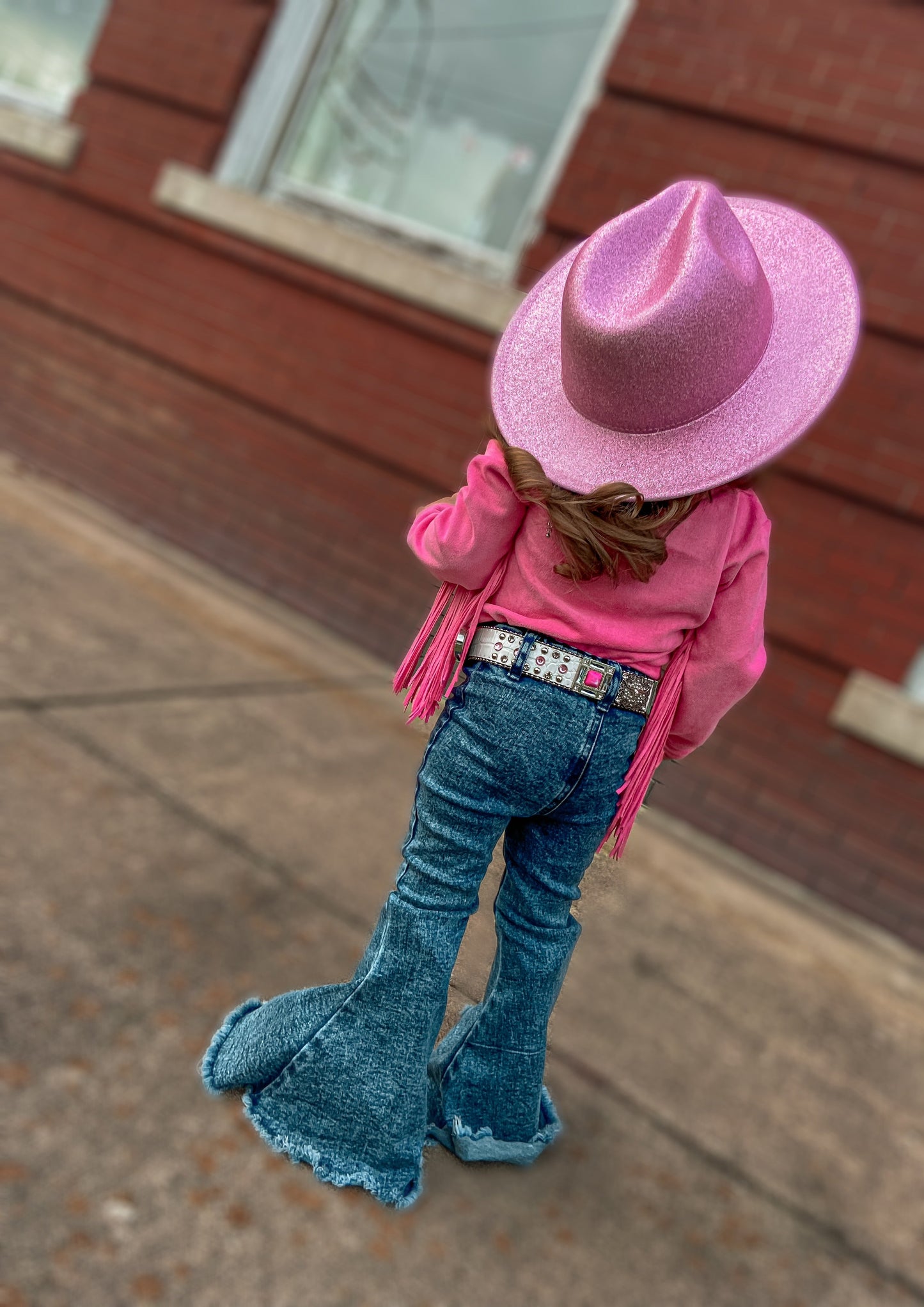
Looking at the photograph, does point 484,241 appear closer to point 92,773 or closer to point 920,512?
point 920,512

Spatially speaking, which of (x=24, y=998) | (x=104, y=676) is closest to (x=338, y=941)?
(x=24, y=998)

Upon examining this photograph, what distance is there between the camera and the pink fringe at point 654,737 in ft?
3.73

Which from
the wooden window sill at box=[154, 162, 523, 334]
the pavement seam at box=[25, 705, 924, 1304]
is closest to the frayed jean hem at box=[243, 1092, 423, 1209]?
the pavement seam at box=[25, 705, 924, 1304]

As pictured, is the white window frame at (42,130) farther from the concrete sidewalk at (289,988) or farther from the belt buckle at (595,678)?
the belt buckle at (595,678)

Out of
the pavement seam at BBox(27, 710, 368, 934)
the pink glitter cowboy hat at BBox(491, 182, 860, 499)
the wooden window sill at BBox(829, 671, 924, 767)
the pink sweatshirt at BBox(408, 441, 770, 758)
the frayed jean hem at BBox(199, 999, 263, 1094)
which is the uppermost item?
the pink glitter cowboy hat at BBox(491, 182, 860, 499)

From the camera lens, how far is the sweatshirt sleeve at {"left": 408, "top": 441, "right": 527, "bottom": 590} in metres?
1.15

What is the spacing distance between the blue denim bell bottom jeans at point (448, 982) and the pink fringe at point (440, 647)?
56 millimetres

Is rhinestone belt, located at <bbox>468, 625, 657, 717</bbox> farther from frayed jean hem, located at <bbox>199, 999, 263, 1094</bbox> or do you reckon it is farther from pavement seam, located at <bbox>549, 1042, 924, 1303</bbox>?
pavement seam, located at <bbox>549, 1042, 924, 1303</bbox>

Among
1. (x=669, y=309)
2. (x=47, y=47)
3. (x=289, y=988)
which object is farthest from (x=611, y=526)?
(x=47, y=47)

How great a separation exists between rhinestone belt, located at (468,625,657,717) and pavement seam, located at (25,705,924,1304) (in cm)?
157

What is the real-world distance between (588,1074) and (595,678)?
2.15m

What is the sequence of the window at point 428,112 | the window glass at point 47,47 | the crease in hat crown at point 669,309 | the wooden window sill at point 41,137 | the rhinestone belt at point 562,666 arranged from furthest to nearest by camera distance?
the window glass at point 47,47
the wooden window sill at point 41,137
the window at point 428,112
the rhinestone belt at point 562,666
the crease in hat crown at point 669,309

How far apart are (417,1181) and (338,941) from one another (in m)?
2.17

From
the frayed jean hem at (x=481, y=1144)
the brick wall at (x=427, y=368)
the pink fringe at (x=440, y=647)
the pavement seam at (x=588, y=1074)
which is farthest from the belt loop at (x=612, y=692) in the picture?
the brick wall at (x=427, y=368)
